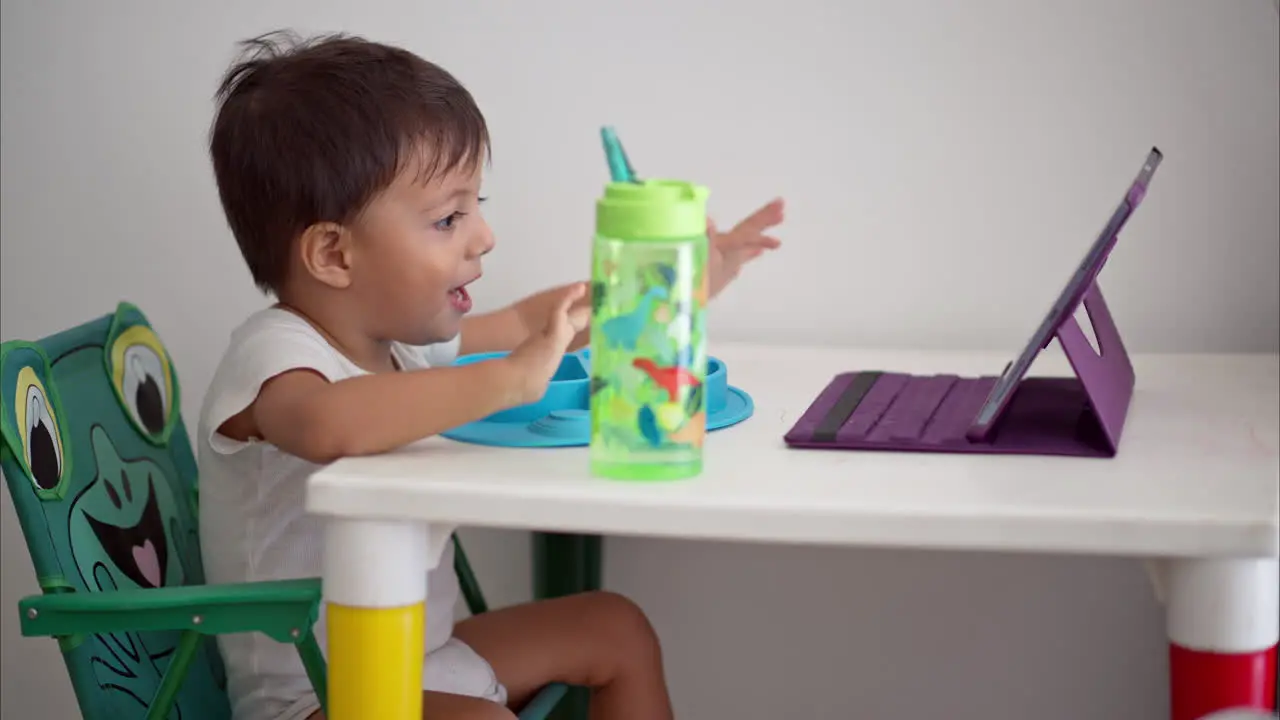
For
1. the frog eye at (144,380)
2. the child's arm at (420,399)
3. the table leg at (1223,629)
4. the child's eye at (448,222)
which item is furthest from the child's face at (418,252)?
the table leg at (1223,629)

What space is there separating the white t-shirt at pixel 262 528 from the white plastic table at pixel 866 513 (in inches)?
7.4

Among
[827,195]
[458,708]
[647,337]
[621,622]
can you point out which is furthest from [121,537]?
[827,195]

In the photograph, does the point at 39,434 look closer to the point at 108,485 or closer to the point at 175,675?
the point at 108,485

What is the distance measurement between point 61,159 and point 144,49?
164mm

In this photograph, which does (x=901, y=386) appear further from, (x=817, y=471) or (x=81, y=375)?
(x=81, y=375)

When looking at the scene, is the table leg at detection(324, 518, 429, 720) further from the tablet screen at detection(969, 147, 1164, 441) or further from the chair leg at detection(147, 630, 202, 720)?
the tablet screen at detection(969, 147, 1164, 441)

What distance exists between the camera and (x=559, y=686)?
4.47ft

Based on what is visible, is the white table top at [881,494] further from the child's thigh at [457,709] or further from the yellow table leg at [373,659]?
the child's thigh at [457,709]

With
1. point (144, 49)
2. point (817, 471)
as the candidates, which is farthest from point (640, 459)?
point (144, 49)

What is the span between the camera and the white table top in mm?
923

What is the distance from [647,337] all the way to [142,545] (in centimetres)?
58

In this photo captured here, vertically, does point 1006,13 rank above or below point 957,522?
above

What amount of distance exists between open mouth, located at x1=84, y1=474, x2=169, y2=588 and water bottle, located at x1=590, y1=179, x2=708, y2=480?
493 mm

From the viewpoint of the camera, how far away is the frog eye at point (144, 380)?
1422mm
